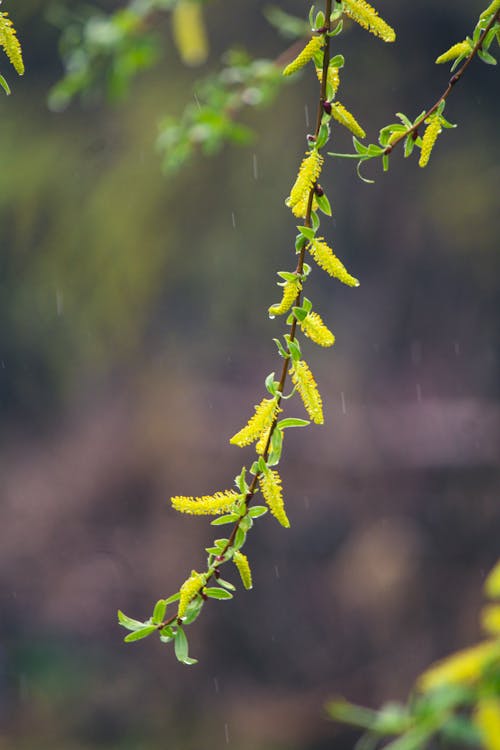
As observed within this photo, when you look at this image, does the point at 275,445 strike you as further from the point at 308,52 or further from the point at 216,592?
the point at 308,52

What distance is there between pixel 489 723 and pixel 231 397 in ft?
11.3

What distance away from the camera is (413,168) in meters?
3.55

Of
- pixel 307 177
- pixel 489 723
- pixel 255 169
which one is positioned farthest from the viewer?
pixel 255 169

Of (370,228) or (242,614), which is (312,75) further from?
(242,614)

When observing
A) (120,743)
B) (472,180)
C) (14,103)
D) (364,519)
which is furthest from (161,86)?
(120,743)

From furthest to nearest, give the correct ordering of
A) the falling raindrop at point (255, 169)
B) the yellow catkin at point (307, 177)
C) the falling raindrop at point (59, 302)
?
the falling raindrop at point (59, 302), the falling raindrop at point (255, 169), the yellow catkin at point (307, 177)

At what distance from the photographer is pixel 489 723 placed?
342mm

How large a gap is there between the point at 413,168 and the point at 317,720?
7.14ft

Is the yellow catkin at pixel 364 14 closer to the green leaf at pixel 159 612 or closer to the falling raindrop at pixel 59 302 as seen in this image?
the green leaf at pixel 159 612

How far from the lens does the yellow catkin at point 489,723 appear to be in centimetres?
34

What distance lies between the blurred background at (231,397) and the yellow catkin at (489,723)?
298cm

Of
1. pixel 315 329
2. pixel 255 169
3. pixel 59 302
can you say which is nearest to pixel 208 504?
pixel 315 329

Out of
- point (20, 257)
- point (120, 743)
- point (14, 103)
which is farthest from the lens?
point (20, 257)

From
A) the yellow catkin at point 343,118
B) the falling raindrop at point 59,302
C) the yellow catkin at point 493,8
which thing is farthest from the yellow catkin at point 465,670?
the falling raindrop at point 59,302
